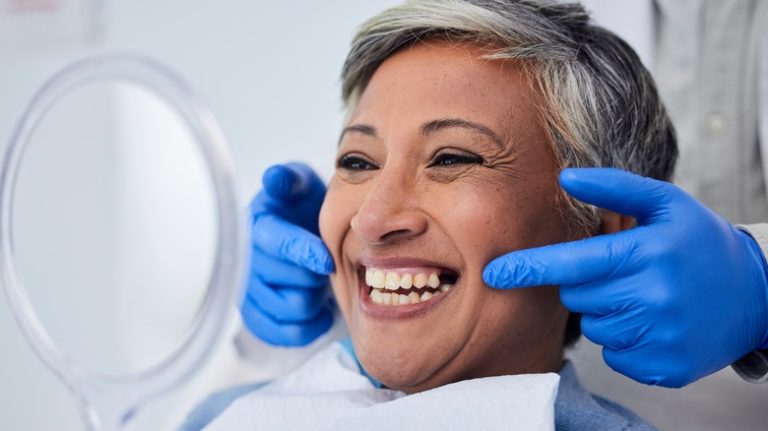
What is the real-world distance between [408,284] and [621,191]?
369 mm

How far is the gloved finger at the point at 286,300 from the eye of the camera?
1.74m

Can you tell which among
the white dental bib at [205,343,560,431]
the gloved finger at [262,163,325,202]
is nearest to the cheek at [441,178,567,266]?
the white dental bib at [205,343,560,431]

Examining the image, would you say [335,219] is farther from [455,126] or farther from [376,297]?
[455,126]

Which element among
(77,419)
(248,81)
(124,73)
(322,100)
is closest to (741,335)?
(124,73)

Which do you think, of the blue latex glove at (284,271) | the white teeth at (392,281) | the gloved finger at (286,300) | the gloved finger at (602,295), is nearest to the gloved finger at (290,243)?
the blue latex glove at (284,271)

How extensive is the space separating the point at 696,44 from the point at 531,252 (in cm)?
105

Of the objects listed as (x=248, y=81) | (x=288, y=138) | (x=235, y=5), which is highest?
(x=235, y=5)

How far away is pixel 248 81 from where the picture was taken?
269cm

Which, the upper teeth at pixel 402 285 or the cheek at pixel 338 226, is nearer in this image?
the upper teeth at pixel 402 285

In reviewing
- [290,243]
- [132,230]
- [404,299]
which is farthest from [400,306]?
[132,230]

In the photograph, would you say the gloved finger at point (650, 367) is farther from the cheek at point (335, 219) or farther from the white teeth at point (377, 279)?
the cheek at point (335, 219)

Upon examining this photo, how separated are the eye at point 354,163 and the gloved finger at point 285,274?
1.08 feet

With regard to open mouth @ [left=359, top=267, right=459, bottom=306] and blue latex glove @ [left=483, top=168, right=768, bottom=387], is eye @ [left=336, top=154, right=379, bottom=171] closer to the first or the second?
open mouth @ [left=359, top=267, right=459, bottom=306]

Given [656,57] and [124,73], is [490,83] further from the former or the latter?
[656,57]
